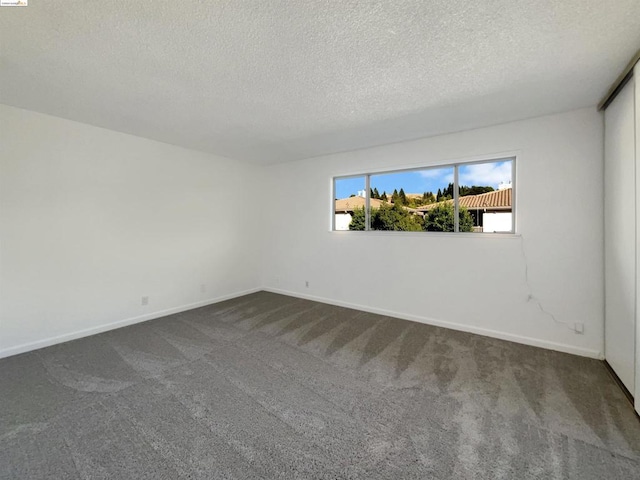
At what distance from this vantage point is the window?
120 inches

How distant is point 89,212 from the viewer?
3.01m

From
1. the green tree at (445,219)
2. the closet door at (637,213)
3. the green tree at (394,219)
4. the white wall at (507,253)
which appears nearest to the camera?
the closet door at (637,213)

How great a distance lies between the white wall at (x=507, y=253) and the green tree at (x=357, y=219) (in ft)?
0.52

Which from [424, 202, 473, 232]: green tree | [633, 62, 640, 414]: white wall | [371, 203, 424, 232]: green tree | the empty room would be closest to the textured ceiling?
the empty room

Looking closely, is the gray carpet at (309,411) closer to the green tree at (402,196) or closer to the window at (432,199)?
the window at (432,199)

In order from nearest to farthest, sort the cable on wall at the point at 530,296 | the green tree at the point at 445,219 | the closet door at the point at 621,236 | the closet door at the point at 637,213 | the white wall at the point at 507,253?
the closet door at the point at 637,213
the closet door at the point at 621,236
the white wall at the point at 507,253
the cable on wall at the point at 530,296
the green tree at the point at 445,219

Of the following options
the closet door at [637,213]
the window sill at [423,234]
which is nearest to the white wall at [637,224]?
the closet door at [637,213]

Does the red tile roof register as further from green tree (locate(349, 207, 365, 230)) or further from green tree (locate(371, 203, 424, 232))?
green tree (locate(349, 207, 365, 230))

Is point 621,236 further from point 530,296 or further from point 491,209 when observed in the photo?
point 491,209

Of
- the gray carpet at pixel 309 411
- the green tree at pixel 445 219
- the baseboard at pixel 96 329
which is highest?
the green tree at pixel 445 219

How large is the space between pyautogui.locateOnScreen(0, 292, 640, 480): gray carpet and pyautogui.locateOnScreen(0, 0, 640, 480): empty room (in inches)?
0.7

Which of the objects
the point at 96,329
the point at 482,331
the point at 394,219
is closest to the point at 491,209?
the point at 394,219

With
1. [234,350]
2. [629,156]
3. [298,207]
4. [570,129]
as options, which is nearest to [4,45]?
[234,350]

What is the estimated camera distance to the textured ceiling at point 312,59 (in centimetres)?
140
